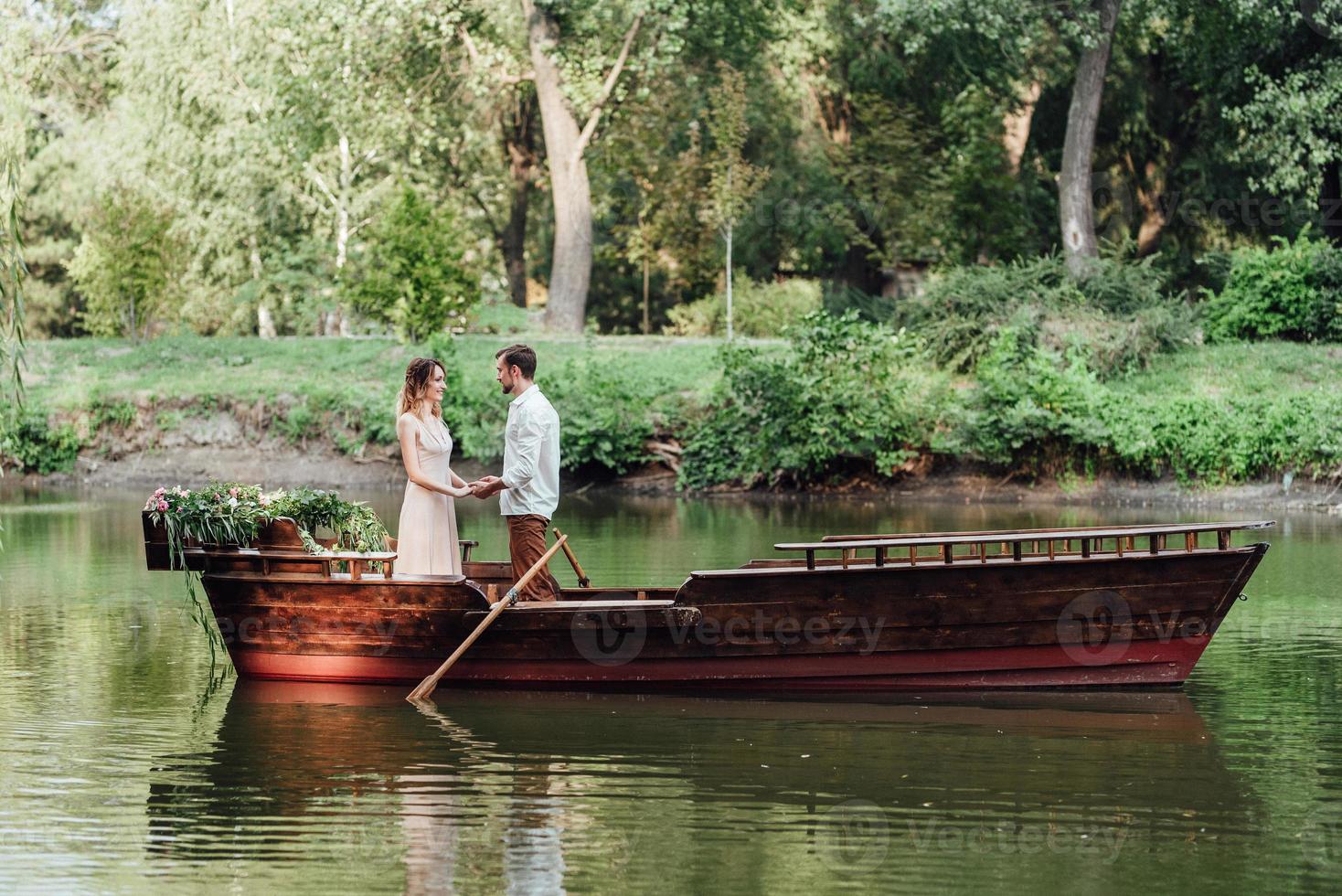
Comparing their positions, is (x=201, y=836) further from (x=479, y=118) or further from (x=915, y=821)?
(x=479, y=118)

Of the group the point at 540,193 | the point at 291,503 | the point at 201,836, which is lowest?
the point at 201,836

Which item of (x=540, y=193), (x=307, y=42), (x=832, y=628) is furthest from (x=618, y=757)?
(x=540, y=193)

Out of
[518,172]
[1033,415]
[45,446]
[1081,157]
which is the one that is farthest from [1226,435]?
[518,172]

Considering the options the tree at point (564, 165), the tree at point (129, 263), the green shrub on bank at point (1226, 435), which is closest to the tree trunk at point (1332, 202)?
the green shrub on bank at point (1226, 435)

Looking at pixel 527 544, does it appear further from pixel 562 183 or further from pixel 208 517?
pixel 562 183

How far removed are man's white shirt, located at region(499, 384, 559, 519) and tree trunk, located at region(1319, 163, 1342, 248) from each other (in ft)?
74.6

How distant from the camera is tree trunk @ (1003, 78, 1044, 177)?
33938 millimetres

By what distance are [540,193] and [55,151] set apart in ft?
39.7

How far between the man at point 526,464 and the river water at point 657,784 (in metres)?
1.02

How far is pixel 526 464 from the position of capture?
1071 cm

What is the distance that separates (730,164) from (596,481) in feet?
26.3

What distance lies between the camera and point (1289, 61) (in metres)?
29.2

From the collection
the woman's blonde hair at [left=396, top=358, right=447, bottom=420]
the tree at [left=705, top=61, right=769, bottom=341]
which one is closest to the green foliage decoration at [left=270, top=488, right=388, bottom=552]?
the woman's blonde hair at [left=396, top=358, right=447, bottom=420]

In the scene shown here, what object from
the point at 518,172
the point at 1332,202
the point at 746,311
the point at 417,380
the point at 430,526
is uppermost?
the point at 518,172
